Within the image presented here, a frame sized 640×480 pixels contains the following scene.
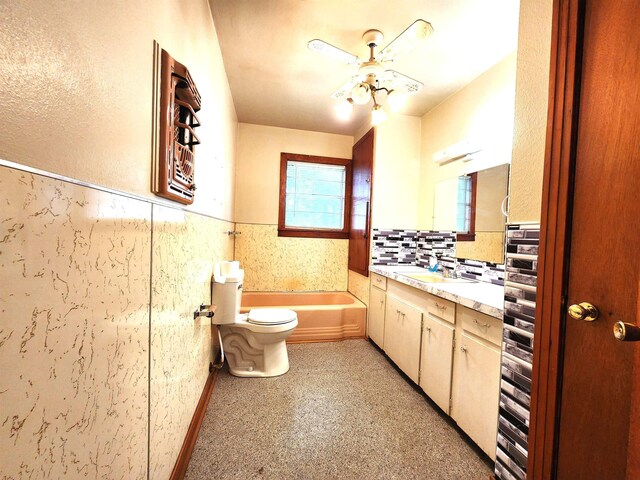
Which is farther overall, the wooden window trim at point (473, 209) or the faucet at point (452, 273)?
the faucet at point (452, 273)

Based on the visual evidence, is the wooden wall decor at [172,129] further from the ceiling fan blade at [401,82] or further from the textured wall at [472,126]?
the textured wall at [472,126]

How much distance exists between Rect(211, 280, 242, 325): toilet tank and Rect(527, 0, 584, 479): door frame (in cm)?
178

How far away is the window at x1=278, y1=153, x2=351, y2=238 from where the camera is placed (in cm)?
351

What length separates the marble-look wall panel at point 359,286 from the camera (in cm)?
302

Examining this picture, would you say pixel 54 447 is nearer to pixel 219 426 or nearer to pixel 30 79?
pixel 30 79

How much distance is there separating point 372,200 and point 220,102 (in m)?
1.71

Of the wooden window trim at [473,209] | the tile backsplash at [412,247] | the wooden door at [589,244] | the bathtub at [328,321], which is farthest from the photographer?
the bathtub at [328,321]

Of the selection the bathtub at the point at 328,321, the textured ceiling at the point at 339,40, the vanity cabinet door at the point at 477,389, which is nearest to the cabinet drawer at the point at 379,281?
the bathtub at the point at 328,321

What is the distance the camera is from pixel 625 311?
785 millimetres

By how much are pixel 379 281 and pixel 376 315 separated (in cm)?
36

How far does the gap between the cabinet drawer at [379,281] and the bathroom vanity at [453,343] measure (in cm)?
9

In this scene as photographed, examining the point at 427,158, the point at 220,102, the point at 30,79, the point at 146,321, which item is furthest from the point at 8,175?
the point at 427,158

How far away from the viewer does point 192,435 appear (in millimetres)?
1426

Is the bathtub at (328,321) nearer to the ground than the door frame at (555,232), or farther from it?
nearer to the ground
